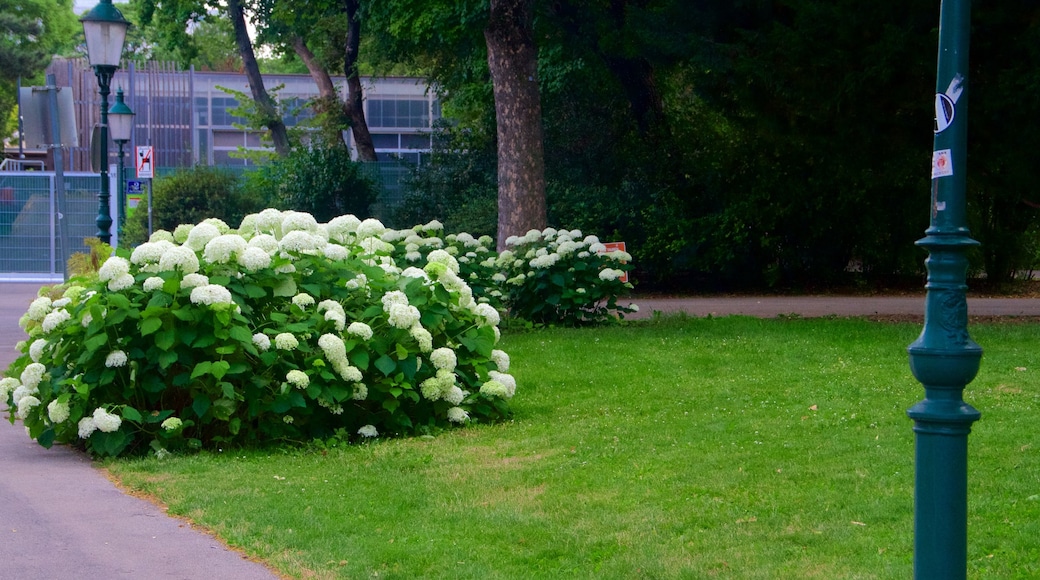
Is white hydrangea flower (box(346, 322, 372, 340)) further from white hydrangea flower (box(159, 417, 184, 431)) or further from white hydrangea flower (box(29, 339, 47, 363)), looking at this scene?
white hydrangea flower (box(29, 339, 47, 363))

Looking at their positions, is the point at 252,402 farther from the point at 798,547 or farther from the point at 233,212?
the point at 233,212

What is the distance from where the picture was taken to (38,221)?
105 ft

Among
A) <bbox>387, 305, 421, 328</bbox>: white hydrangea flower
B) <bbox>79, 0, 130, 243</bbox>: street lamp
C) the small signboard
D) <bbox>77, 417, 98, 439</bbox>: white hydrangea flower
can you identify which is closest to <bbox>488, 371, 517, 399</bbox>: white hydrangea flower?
<bbox>387, 305, 421, 328</bbox>: white hydrangea flower

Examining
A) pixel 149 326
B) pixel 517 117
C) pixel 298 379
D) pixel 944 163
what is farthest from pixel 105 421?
pixel 517 117

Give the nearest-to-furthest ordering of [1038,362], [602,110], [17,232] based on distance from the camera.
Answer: [1038,362] < [602,110] < [17,232]

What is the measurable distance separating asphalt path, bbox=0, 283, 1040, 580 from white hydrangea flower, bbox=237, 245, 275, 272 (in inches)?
67.1

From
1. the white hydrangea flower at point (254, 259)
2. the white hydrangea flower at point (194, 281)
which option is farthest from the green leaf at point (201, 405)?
the white hydrangea flower at point (254, 259)

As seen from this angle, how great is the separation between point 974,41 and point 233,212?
20068 millimetres

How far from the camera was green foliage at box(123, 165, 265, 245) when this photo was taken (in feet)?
98.2

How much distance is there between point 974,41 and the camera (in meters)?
14.6

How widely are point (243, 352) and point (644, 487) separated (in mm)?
3083

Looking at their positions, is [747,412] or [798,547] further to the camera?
[747,412]

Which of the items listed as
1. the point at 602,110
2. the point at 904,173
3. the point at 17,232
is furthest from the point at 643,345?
the point at 17,232

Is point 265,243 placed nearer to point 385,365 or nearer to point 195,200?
point 385,365
